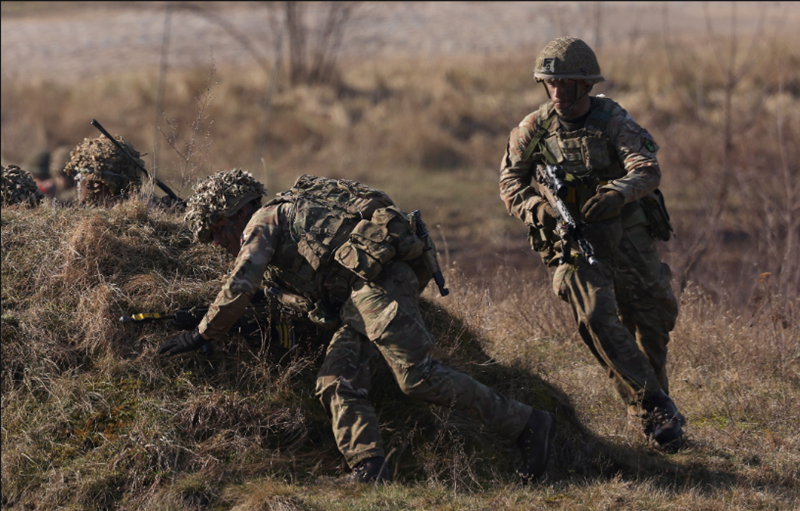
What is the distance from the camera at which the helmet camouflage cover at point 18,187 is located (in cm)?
648

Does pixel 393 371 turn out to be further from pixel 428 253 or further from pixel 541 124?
pixel 541 124

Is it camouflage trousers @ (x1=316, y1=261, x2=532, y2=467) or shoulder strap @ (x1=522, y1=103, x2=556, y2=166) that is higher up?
shoulder strap @ (x1=522, y1=103, x2=556, y2=166)

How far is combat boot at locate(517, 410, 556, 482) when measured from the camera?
4785 millimetres

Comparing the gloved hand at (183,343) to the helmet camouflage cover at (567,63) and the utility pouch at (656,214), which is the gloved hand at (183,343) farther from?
the utility pouch at (656,214)

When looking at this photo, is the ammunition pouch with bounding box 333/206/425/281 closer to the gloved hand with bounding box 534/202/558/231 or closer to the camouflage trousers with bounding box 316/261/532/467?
the camouflage trousers with bounding box 316/261/532/467

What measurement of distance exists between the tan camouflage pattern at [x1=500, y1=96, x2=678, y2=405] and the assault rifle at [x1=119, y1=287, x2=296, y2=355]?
67.3 inches

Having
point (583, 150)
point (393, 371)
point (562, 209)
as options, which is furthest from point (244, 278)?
point (583, 150)

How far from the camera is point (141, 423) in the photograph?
187 inches

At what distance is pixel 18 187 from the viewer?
654 cm

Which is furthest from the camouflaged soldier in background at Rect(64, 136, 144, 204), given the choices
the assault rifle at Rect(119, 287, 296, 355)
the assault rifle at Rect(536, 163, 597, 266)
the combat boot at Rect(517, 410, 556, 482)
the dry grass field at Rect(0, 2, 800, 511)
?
the combat boot at Rect(517, 410, 556, 482)

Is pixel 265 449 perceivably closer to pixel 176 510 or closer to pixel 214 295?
pixel 176 510

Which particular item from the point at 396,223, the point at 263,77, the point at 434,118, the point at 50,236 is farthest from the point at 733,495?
the point at 263,77

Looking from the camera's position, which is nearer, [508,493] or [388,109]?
[508,493]

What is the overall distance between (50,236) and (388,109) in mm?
19519
